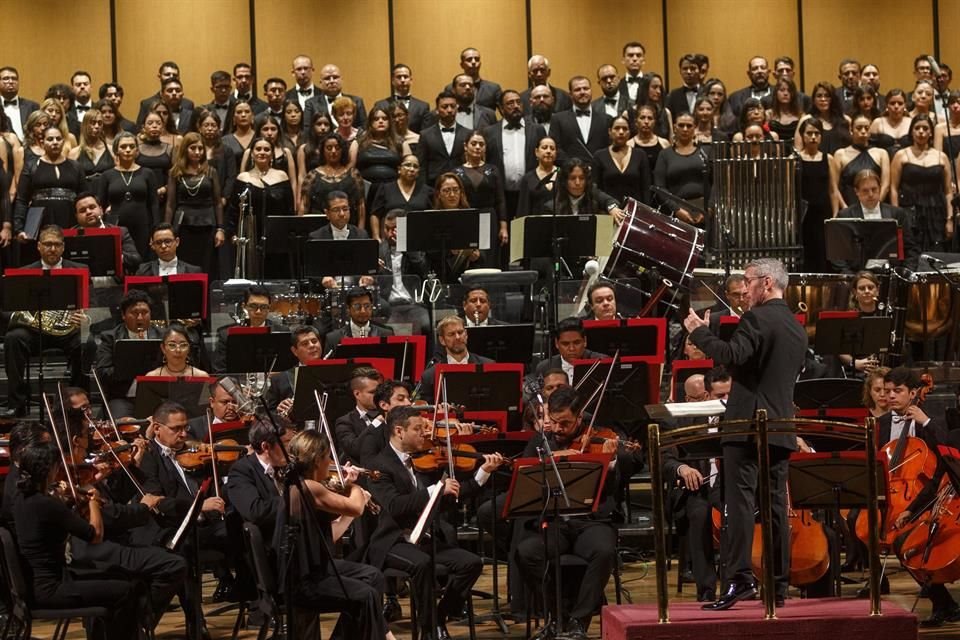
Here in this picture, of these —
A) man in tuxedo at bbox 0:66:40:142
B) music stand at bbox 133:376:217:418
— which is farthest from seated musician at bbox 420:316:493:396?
man in tuxedo at bbox 0:66:40:142

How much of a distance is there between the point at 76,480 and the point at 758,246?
252 inches

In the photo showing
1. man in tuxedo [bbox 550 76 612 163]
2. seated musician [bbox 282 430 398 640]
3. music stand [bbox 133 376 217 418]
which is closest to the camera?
seated musician [bbox 282 430 398 640]

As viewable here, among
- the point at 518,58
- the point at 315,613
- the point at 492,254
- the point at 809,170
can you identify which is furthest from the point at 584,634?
the point at 518,58

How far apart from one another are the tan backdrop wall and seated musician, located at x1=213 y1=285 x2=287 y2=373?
590cm

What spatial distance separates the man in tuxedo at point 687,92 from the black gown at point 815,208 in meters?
1.71

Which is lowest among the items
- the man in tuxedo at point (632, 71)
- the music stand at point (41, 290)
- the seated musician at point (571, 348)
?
the seated musician at point (571, 348)

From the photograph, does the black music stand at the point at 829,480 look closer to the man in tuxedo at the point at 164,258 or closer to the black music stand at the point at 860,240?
the black music stand at the point at 860,240

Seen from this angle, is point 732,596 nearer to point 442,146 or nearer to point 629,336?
point 629,336

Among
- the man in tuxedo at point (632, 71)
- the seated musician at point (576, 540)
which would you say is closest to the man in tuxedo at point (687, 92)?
the man in tuxedo at point (632, 71)

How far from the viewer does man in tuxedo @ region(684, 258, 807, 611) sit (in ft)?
19.6

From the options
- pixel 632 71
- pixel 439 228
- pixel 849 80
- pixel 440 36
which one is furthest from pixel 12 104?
pixel 849 80

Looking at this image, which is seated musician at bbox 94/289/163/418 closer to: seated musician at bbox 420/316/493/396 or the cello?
seated musician at bbox 420/316/493/396

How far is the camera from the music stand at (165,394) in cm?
843

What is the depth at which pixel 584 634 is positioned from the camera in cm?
713
